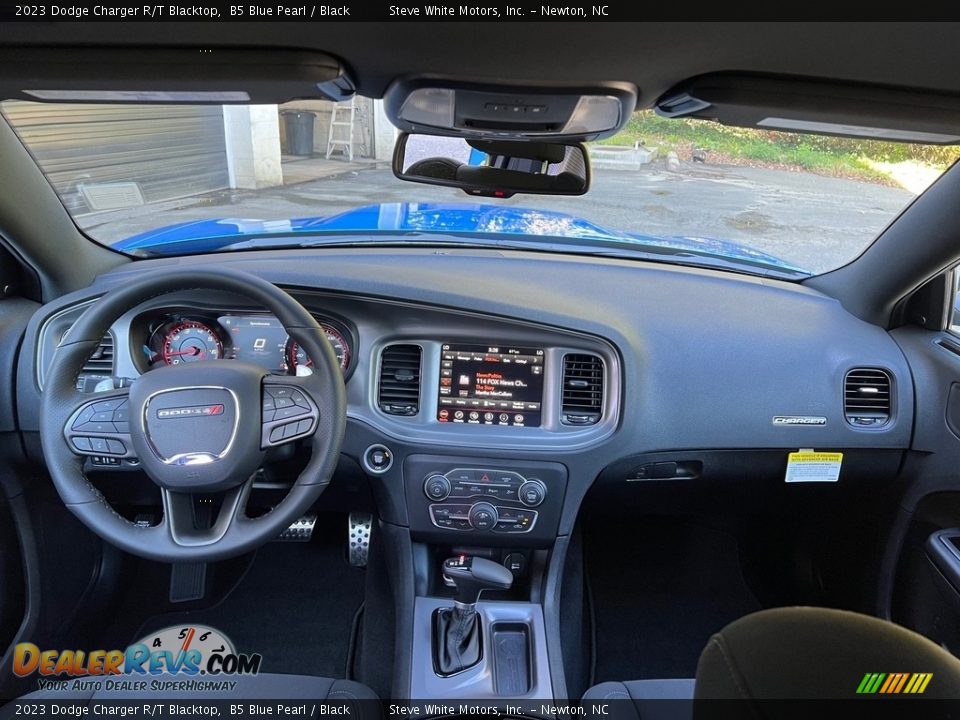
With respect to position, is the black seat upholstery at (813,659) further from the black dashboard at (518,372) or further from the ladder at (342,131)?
the ladder at (342,131)

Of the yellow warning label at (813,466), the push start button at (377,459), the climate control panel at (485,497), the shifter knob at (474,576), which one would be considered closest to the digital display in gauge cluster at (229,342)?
the push start button at (377,459)

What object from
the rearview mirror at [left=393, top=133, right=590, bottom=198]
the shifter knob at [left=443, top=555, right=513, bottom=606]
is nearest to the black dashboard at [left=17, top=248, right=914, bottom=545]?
the shifter knob at [left=443, top=555, right=513, bottom=606]

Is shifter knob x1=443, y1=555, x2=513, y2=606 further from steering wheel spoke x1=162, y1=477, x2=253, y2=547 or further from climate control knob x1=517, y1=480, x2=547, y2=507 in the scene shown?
steering wheel spoke x1=162, y1=477, x2=253, y2=547

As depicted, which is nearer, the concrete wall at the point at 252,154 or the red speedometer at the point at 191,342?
the red speedometer at the point at 191,342

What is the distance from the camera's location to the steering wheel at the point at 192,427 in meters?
1.66

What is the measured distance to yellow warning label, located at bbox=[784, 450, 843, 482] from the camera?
7.79 feet

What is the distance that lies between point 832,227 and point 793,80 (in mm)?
1267

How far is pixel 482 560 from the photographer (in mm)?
→ 2230

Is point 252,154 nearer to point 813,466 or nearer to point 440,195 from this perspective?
point 440,195

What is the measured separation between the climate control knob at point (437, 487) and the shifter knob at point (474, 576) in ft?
0.72

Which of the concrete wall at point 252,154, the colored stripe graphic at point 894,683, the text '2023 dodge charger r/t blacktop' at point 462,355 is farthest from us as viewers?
the concrete wall at point 252,154

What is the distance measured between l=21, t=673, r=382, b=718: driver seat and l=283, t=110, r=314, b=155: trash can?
1.76 metres
